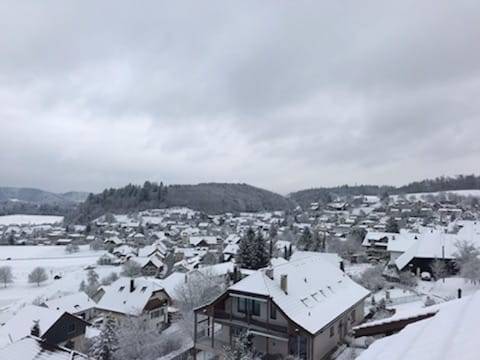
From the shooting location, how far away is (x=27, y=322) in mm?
28844

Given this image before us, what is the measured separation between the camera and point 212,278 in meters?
35.0

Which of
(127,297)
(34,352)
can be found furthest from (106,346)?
(127,297)

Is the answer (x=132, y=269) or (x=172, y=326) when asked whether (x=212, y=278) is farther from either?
(x=132, y=269)

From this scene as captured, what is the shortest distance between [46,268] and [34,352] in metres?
65.0

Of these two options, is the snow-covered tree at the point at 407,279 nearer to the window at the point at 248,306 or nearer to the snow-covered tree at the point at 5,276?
the window at the point at 248,306

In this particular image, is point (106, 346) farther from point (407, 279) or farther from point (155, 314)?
point (407, 279)

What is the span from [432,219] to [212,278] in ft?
302

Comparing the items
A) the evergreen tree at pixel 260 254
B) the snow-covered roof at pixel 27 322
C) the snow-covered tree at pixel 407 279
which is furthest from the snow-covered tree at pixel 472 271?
the snow-covered roof at pixel 27 322

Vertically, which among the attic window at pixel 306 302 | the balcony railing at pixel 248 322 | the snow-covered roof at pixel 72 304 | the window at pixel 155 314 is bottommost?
the window at pixel 155 314

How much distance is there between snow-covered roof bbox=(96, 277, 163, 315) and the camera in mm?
34812

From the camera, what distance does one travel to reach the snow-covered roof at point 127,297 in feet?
114

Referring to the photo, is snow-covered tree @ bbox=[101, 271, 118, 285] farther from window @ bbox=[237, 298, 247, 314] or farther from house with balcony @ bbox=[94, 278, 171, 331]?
window @ bbox=[237, 298, 247, 314]

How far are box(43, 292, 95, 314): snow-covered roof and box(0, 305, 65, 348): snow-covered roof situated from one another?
4.65 metres

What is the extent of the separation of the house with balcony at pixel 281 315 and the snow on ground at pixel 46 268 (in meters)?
28.7
